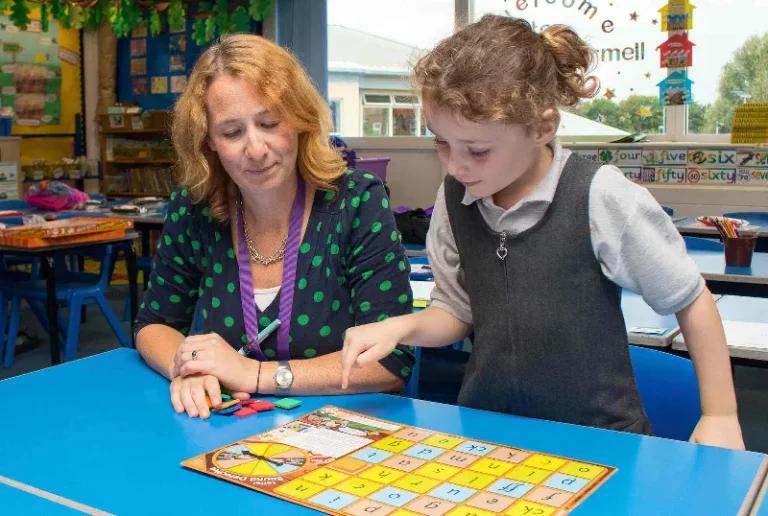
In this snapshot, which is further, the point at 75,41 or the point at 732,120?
the point at 75,41

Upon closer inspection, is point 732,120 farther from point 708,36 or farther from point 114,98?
point 114,98

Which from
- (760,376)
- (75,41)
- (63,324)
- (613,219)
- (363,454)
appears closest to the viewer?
(363,454)

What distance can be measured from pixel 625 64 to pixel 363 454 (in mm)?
5324

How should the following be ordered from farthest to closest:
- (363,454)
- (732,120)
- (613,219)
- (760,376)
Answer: (732,120)
(760,376)
(613,219)
(363,454)

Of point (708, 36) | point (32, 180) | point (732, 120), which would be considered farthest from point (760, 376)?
point (32, 180)

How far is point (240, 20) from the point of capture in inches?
287

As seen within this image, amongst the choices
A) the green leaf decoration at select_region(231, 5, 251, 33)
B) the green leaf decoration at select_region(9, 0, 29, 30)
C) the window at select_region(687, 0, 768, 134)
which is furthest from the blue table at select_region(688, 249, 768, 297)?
the green leaf decoration at select_region(9, 0, 29, 30)

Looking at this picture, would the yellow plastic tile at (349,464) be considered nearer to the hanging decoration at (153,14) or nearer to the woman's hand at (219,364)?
the woman's hand at (219,364)

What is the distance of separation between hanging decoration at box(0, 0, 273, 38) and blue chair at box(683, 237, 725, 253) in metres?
4.90

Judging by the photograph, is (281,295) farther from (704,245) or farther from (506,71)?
(704,245)

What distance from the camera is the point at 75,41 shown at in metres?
8.19

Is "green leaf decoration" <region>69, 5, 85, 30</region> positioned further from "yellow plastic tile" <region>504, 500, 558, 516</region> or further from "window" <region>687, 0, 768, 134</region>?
"yellow plastic tile" <region>504, 500, 558, 516</region>

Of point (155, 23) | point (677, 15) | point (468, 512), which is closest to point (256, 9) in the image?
point (155, 23)

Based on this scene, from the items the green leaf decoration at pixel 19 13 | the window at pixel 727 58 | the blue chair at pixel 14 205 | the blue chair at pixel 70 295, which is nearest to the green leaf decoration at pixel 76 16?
the green leaf decoration at pixel 19 13
